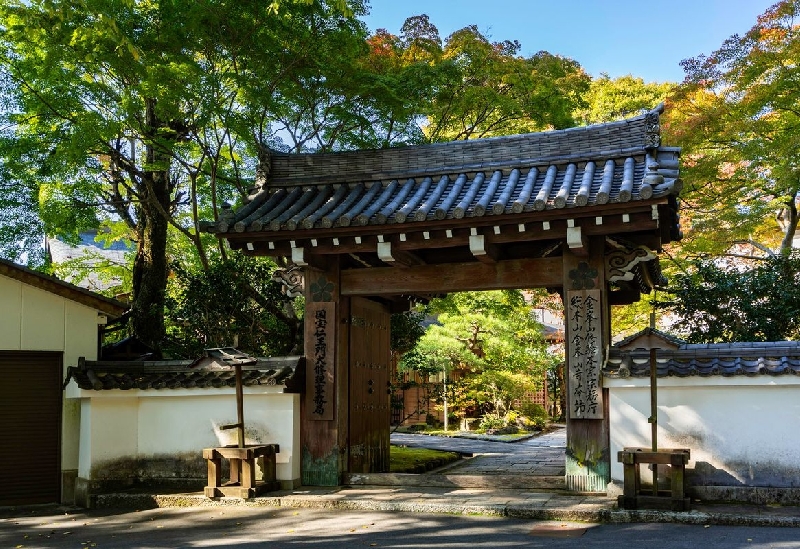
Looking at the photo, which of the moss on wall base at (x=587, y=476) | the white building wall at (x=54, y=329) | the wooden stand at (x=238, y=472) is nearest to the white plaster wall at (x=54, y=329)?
the white building wall at (x=54, y=329)

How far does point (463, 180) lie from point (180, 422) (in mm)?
5461

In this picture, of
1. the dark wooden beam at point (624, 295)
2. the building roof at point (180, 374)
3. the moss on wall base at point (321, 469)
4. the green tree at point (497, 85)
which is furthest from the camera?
the green tree at point (497, 85)

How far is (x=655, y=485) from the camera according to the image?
8.40 m

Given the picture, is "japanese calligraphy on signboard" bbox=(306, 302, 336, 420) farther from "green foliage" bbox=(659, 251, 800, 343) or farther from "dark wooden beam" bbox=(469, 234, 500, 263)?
"green foliage" bbox=(659, 251, 800, 343)

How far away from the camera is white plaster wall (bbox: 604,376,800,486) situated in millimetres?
8531

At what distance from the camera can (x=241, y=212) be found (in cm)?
1081

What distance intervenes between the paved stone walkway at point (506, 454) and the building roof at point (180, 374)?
2919 mm

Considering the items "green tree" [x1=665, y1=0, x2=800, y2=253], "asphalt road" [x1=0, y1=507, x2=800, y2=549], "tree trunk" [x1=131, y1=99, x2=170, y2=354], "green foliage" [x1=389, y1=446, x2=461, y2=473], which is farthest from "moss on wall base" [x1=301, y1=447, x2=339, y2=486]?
"green tree" [x1=665, y1=0, x2=800, y2=253]

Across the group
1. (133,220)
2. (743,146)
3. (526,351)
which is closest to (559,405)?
(526,351)

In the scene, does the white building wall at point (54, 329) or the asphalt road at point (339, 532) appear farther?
the white building wall at point (54, 329)

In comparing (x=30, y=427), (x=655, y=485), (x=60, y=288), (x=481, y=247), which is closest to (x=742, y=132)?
(x=481, y=247)

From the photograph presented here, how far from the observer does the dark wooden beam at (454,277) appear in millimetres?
10086

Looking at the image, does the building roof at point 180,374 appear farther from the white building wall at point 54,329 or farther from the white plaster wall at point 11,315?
the white plaster wall at point 11,315

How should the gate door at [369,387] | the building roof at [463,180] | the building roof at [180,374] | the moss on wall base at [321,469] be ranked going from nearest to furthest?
the building roof at [463,180], the building roof at [180,374], the moss on wall base at [321,469], the gate door at [369,387]
